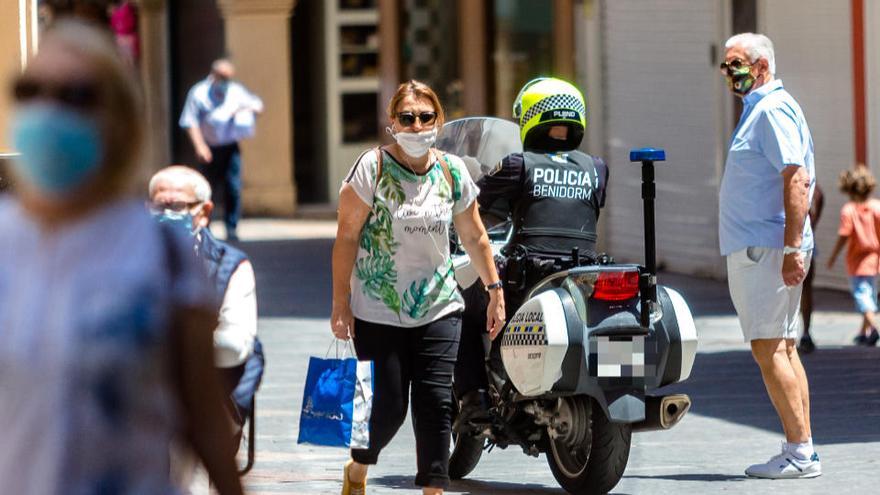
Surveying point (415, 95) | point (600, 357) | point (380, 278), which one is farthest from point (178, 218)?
point (600, 357)

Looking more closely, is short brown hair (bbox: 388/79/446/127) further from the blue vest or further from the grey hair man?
the blue vest

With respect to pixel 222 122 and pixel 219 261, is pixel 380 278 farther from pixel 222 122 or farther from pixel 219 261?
pixel 222 122

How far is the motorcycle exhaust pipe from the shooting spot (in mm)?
8047

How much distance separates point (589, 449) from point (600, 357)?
360 mm

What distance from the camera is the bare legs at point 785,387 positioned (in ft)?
28.4

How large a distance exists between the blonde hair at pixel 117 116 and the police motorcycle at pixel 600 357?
4379 millimetres

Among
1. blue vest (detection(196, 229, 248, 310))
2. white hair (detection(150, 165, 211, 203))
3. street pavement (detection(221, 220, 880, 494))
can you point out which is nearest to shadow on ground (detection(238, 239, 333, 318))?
street pavement (detection(221, 220, 880, 494))

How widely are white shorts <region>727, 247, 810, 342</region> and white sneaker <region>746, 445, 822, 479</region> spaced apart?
49 centimetres

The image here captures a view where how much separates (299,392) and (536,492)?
12.1ft

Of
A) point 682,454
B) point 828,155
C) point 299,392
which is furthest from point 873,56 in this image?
point 682,454

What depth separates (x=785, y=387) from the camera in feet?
28.4

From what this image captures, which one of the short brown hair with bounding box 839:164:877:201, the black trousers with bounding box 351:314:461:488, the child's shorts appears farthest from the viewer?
the short brown hair with bounding box 839:164:877:201

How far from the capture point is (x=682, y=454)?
379 inches

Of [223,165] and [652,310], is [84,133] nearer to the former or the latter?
[652,310]
